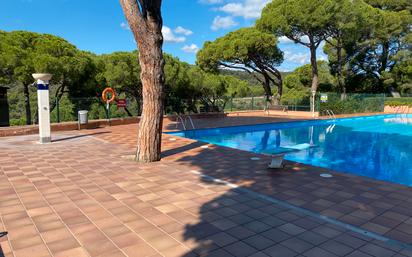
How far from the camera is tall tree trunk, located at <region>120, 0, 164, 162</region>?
5.39 meters

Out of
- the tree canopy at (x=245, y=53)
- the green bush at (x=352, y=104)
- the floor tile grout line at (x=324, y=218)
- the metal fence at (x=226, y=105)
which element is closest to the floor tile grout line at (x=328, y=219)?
the floor tile grout line at (x=324, y=218)

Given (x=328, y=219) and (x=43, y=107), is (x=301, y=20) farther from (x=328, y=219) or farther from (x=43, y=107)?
(x=328, y=219)

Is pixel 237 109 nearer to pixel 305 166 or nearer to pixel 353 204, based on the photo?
pixel 305 166

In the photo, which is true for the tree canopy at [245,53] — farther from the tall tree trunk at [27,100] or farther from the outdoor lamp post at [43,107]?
the outdoor lamp post at [43,107]

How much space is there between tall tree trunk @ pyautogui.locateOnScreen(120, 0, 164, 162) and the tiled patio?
0.45 m

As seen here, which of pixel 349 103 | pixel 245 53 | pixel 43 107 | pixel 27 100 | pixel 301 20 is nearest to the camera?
pixel 43 107

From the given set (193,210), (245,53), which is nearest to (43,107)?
(193,210)

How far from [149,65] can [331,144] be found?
7.19 metres

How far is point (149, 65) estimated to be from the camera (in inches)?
218

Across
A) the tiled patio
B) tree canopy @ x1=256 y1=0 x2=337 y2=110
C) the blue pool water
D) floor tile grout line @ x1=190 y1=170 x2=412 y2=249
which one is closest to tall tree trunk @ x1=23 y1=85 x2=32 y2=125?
the blue pool water

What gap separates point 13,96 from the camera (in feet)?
41.8

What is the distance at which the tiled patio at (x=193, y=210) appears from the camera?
2637 mm

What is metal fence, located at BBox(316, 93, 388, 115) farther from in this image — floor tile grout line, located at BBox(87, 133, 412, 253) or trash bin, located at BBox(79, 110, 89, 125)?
floor tile grout line, located at BBox(87, 133, 412, 253)

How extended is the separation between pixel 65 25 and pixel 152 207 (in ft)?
52.7
